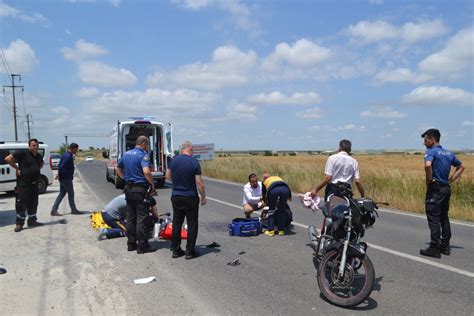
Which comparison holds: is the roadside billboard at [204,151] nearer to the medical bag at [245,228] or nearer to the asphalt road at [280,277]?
the asphalt road at [280,277]

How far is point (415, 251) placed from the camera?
659 centimetres

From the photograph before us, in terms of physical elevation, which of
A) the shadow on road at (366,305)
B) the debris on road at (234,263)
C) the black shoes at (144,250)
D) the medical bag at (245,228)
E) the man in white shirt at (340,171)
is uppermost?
the man in white shirt at (340,171)

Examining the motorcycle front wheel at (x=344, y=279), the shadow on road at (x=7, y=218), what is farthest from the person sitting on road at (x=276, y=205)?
the shadow on road at (x=7, y=218)

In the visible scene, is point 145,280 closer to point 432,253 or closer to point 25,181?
point 432,253

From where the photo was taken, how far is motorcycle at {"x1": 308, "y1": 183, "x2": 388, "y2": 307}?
431cm

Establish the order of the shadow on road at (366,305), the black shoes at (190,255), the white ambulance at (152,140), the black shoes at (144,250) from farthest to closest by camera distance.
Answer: the white ambulance at (152,140) < the black shoes at (144,250) < the black shoes at (190,255) < the shadow on road at (366,305)

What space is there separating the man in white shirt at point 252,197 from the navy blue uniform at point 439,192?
12.5 ft

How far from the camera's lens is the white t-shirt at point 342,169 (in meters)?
5.81

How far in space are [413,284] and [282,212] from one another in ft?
11.1

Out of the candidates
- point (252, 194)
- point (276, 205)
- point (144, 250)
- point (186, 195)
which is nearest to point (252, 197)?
point (252, 194)

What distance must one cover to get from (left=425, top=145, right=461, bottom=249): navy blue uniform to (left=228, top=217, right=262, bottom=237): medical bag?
3131 mm

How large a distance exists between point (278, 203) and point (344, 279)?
3547mm

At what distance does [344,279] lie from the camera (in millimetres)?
4426

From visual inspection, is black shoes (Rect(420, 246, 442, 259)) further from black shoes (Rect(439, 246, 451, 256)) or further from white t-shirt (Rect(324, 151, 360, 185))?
white t-shirt (Rect(324, 151, 360, 185))
